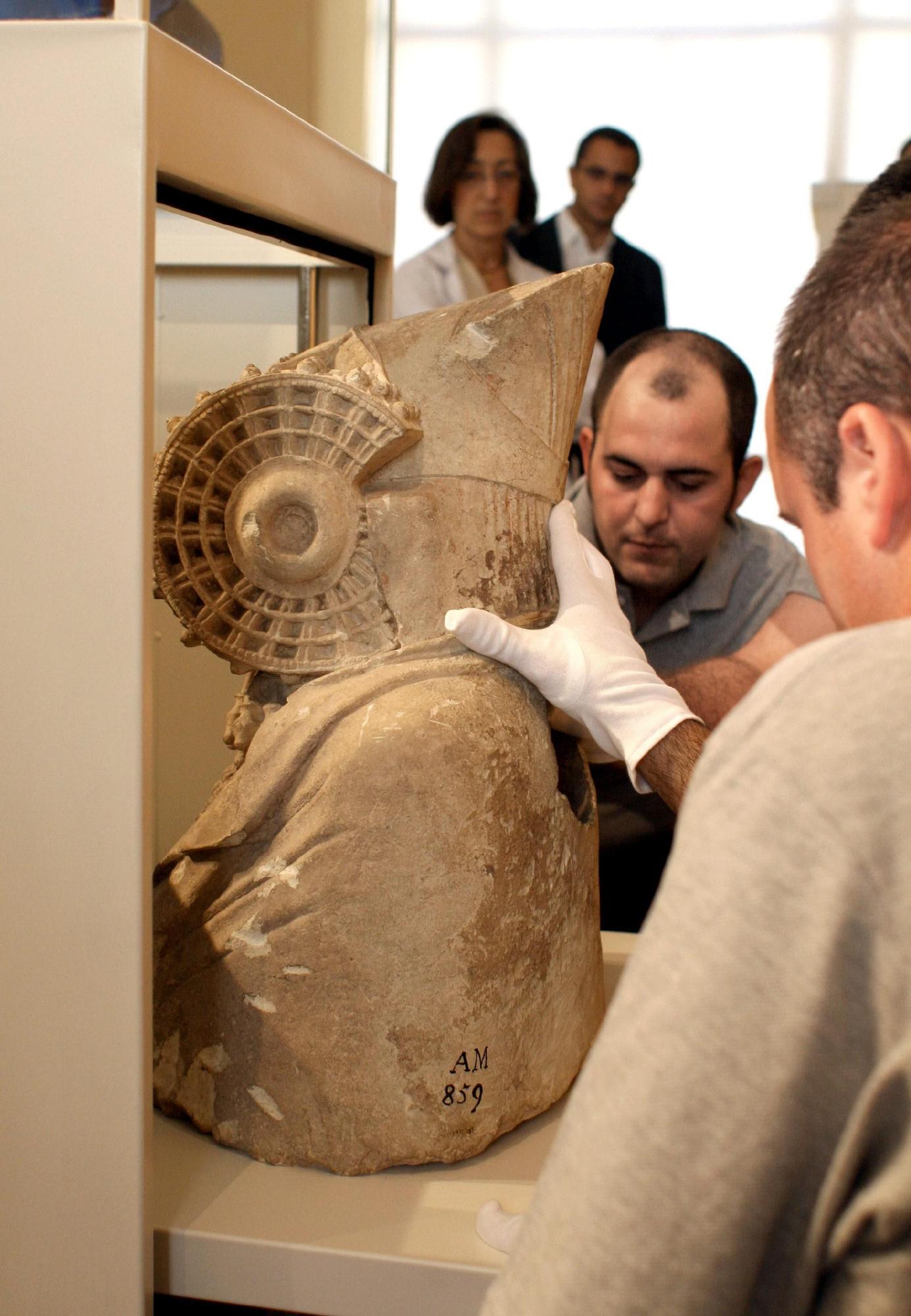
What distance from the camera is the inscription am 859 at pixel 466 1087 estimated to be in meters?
1.48

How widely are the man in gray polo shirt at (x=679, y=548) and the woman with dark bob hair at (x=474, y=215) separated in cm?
89

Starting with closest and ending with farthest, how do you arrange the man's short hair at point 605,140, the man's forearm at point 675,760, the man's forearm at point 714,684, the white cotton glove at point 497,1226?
the white cotton glove at point 497,1226 → the man's forearm at point 675,760 → the man's forearm at point 714,684 → the man's short hair at point 605,140

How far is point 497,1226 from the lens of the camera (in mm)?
1354

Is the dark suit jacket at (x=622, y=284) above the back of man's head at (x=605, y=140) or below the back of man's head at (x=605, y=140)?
below

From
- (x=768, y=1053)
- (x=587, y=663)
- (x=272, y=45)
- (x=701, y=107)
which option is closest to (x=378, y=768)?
(x=587, y=663)

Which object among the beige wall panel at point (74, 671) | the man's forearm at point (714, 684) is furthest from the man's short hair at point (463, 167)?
the beige wall panel at point (74, 671)

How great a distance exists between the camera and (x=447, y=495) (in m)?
1.58

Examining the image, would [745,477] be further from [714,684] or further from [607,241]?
[607,241]

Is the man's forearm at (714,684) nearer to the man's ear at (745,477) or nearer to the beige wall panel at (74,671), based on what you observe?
the man's ear at (745,477)

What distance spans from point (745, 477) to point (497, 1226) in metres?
1.88

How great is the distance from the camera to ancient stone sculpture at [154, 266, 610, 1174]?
4.80ft

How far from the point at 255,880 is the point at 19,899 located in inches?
11.8

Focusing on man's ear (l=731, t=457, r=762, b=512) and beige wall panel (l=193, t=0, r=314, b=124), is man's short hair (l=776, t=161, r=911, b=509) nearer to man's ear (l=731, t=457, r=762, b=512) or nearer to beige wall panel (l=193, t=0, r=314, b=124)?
beige wall panel (l=193, t=0, r=314, b=124)

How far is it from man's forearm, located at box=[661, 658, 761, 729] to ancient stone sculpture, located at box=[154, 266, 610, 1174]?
0.96 meters
